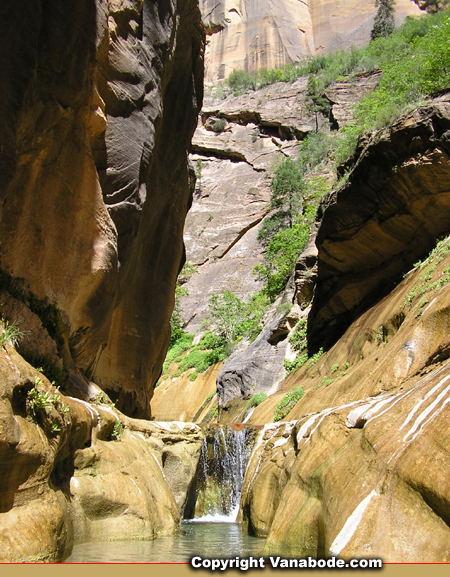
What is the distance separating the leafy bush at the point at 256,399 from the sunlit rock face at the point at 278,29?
213 ft

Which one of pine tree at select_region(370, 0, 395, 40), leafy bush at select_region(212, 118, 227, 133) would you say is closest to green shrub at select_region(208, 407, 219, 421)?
leafy bush at select_region(212, 118, 227, 133)

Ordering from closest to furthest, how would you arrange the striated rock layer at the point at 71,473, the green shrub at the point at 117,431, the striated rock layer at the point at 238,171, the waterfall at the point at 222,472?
the striated rock layer at the point at 71,473
the green shrub at the point at 117,431
the waterfall at the point at 222,472
the striated rock layer at the point at 238,171

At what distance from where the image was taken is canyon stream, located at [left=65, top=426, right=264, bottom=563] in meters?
6.79

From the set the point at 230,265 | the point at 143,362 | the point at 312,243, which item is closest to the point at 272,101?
the point at 230,265

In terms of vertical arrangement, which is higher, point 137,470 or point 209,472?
point 137,470

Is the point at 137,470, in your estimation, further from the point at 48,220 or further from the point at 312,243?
the point at 312,243

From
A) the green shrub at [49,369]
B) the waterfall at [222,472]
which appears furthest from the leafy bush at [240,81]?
the green shrub at [49,369]

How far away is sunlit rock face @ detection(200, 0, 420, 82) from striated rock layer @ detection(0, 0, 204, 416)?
6485cm

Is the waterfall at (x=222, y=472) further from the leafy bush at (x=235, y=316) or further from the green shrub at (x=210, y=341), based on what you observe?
the green shrub at (x=210, y=341)

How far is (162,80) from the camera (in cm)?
1507

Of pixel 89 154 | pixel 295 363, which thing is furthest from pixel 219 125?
pixel 89 154

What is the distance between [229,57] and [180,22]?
6773cm

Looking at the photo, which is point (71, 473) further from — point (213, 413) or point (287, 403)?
point (213, 413)

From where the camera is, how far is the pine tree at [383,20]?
68525 millimetres
